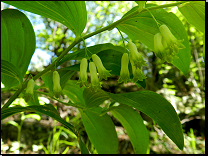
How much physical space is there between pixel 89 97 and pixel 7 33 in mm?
423

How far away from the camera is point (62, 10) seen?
22.8 inches

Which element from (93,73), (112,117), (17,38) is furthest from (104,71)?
(112,117)

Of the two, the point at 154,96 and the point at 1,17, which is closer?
the point at 154,96

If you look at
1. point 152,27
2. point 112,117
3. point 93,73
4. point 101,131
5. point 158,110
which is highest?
point 152,27

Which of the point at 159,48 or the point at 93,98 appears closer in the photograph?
the point at 159,48

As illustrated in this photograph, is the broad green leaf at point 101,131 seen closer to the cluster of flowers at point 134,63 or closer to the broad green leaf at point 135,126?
the broad green leaf at point 135,126

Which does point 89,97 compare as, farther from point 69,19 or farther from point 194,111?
point 194,111

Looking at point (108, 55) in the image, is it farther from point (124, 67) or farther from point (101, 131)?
point (101, 131)

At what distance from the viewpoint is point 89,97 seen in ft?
2.28

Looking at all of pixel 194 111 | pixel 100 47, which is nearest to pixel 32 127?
pixel 100 47

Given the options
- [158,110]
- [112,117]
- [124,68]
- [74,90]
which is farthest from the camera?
[112,117]

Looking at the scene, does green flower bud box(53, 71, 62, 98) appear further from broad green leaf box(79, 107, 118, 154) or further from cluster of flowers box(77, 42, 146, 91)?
broad green leaf box(79, 107, 118, 154)

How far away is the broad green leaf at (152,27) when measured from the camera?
613 millimetres

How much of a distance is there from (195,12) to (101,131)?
62cm
